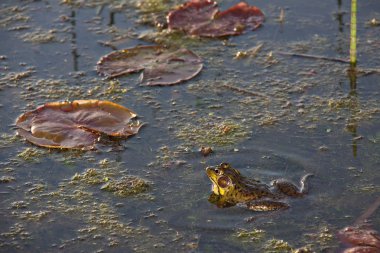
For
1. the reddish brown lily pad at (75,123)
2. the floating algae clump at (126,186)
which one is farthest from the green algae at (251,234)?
the reddish brown lily pad at (75,123)

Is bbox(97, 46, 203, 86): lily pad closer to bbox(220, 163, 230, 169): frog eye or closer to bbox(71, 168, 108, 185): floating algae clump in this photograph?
bbox(71, 168, 108, 185): floating algae clump

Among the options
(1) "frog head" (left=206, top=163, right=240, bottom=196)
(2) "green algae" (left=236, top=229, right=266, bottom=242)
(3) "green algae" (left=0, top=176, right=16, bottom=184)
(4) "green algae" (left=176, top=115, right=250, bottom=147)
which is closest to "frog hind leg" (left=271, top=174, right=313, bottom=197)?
(1) "frog head" (left=206, top=163, right=240, bottom=196)

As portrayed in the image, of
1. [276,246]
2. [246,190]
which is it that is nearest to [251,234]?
[276,246]

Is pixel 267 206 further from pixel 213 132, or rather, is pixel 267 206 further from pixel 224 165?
pixel 213 132

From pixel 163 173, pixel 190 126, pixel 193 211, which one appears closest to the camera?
pixel 193 211

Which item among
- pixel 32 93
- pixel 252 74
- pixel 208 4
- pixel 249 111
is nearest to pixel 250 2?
pixel 208 4

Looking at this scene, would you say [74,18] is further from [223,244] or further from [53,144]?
[223,244]

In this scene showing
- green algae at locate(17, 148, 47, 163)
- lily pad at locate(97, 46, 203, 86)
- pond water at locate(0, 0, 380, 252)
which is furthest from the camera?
lily pad at locate(97, 46, 203, 86)
